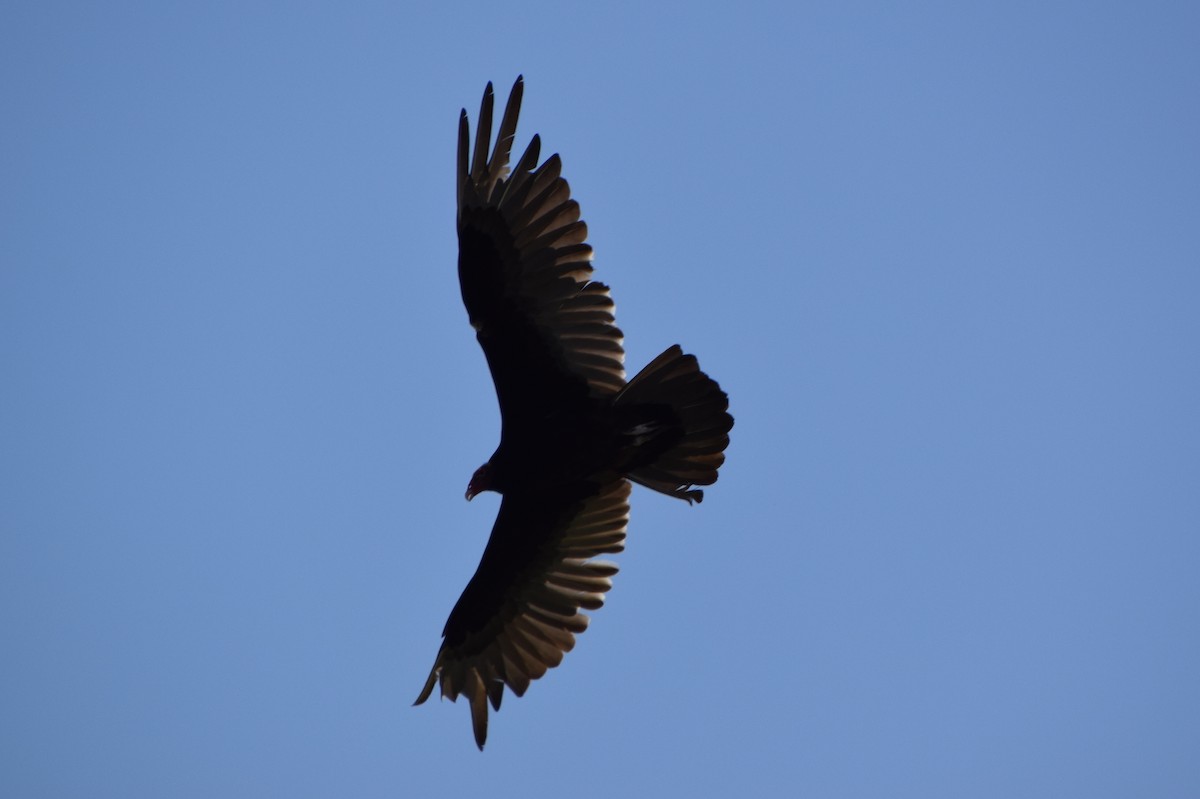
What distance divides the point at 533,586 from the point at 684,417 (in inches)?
65.8

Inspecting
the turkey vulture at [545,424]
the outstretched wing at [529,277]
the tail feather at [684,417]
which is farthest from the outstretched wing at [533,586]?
the outstretched wing at [529,277]

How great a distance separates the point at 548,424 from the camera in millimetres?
7547

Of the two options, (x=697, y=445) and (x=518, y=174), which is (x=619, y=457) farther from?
(x=518, y=174)

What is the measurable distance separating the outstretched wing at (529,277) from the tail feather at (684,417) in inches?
11.5

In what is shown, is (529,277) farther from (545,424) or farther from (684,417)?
(684,417)

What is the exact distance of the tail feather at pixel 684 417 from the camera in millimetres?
7145

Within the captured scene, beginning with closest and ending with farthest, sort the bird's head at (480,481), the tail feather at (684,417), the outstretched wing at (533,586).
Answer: the tail feather at (684,417) → the bird's head at (480,481) → the outstretched wing at (533,586)

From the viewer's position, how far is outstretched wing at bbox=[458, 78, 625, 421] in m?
7.17

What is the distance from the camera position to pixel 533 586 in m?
8.16

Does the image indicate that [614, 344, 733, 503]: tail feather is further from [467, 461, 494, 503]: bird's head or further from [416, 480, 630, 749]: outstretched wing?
[467, 461, 494, 503]: bird's head

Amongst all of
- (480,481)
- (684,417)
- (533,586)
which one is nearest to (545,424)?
(480,481)

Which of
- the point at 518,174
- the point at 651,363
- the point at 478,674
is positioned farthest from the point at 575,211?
the point at 478,674

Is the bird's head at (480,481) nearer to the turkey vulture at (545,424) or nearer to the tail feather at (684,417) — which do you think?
the turkey vulture at (545,424)

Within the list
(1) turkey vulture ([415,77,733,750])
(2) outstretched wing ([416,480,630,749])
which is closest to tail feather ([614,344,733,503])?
(1) turkey vulture ([415,77,733,750])
